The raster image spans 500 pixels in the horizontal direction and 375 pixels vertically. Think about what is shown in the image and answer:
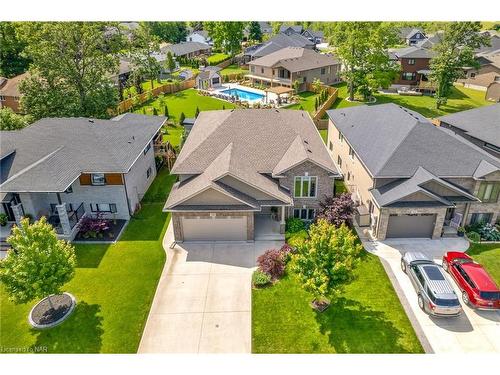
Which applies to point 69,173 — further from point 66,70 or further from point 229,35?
point 229,35

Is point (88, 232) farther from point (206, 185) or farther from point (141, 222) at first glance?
point (206, 185)

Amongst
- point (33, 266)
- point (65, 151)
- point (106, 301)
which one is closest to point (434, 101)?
point (65, 151)

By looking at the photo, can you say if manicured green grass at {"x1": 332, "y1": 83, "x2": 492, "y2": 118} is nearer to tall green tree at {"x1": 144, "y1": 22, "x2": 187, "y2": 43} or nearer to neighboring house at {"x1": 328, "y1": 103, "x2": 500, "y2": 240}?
neighboring house at {"x1": 328, "y1": 103, "x2": 500, "y2": 240}

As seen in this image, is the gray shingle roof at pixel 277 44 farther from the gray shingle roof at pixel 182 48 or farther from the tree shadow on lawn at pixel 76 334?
the tree shadow on lawn at pixel 76 334

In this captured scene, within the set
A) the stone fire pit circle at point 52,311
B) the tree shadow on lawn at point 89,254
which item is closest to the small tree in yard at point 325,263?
the stone fire pit circle at point 52,311

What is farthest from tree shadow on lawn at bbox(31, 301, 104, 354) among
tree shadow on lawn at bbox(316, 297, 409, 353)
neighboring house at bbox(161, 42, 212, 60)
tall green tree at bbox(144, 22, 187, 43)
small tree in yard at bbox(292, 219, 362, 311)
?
tall green tree at bbox(144, 22, 187, 43)

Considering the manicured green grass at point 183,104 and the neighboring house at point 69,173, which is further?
the manicured green grass at point 183,104
